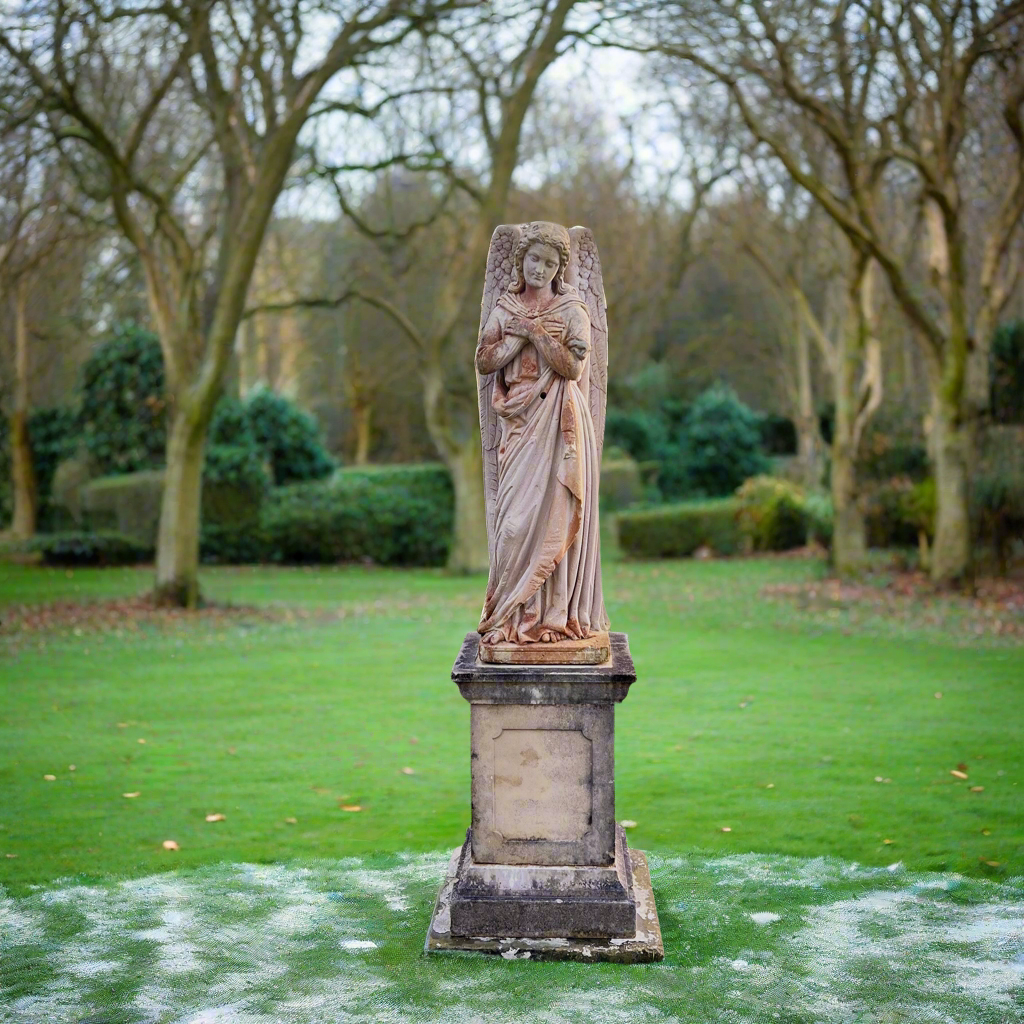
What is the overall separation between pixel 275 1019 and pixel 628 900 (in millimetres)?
1588

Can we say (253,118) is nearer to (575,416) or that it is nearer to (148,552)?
(148,552)

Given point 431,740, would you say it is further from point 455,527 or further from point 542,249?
point 455,527

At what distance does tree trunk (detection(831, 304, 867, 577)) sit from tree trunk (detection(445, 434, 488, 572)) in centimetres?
607

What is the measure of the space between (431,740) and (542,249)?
5021mm

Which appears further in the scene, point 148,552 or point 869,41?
point 148,552

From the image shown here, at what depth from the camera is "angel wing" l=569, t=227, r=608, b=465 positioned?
19.1 ft

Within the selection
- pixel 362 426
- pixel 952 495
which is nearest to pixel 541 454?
pixel 952 495

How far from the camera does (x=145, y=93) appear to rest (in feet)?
68.4

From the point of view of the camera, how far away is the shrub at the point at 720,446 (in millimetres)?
29141

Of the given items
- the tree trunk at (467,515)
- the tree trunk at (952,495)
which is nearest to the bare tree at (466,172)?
the tree trunk at (467,515)

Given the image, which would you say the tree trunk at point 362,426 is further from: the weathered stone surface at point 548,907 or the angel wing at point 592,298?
the weathered stone surface at point 548,907

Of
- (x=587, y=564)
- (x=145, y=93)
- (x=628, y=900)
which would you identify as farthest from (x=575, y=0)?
(x=628, y=900)

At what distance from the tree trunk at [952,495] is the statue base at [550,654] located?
12478 mm

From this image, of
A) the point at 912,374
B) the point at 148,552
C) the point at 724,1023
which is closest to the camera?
the point at 724,1023
